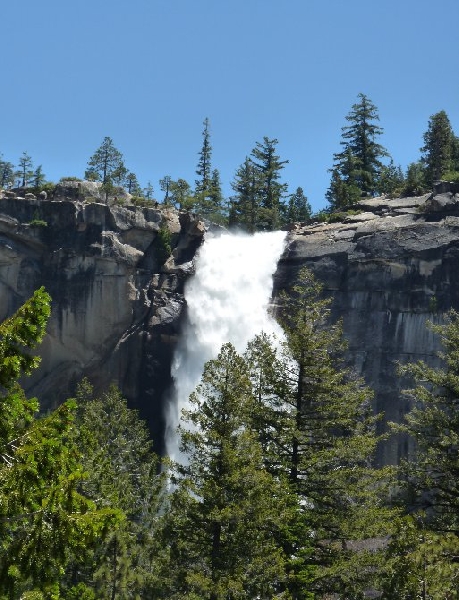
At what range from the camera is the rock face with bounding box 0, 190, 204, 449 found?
151 ft

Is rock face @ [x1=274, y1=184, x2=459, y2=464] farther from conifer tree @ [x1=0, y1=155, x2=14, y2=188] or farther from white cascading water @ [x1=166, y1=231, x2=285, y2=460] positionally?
conifer tree @ [x1=0, y1=155, x2=14, y2=188]

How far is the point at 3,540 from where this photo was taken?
9.06 meters

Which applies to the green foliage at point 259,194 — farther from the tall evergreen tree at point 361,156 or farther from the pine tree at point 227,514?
the pine tree at point 227,514

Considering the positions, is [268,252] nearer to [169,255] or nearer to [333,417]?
[169,255]

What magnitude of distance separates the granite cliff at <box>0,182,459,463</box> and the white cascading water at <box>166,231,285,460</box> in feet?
2.59

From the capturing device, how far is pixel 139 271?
154 feet

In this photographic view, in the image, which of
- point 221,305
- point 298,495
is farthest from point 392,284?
point 298,495

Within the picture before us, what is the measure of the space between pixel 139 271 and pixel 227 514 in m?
30.8

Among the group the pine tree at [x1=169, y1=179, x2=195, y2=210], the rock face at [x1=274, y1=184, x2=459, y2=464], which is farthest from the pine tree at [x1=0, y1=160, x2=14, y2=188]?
the rock face at [x1=274, y1=184, x2=459, y2=464]

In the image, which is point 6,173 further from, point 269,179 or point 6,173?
point 269,179

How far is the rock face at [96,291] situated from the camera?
151 ft

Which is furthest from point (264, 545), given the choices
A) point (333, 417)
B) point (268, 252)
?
point (268, 252)

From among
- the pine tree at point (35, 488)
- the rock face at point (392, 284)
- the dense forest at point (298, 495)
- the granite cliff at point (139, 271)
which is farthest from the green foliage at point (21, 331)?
the granite cliff at point (139, 271)

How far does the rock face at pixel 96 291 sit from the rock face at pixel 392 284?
399 inches
